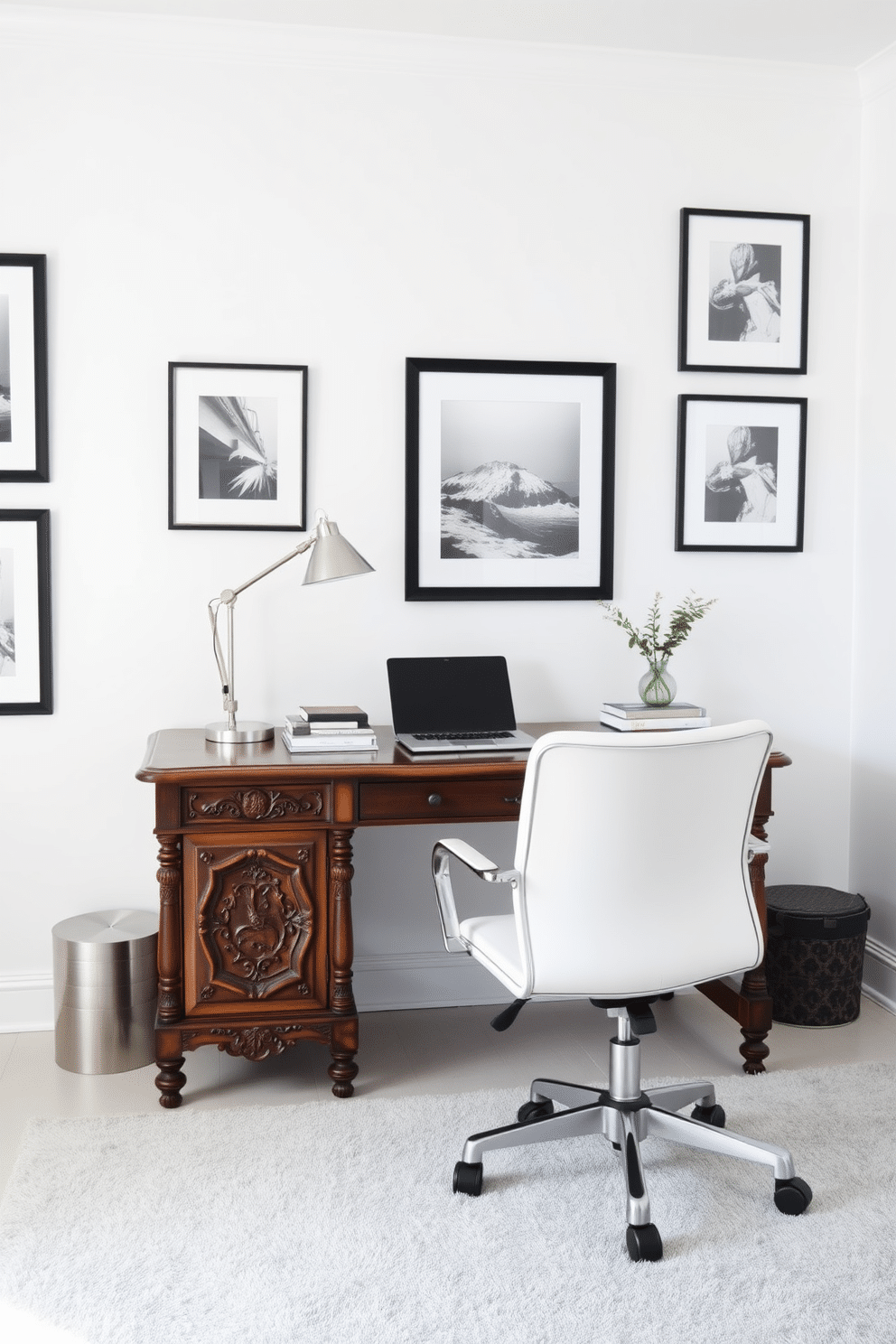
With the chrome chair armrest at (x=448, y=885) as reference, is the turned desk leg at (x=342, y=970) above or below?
below

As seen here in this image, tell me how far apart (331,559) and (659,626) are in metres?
1.14

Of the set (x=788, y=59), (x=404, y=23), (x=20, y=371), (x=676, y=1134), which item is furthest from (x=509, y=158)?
(x=676, y=1134)

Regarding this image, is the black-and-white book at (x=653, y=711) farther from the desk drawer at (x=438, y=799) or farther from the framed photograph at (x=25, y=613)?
the framed photograph at (x=25, y=613)

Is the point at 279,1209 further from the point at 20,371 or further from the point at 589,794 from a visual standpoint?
the point at 20,371

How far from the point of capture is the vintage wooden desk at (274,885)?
273 cm

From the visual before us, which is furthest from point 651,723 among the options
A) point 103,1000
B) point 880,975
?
point 103,1000

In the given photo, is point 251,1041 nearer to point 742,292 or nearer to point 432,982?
point 432,982

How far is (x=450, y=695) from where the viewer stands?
3.10 meters

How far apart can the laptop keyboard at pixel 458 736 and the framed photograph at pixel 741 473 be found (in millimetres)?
917

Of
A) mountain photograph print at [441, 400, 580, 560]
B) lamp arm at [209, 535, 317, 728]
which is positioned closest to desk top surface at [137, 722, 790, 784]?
lamp arm at [209, 535, 317, 728]

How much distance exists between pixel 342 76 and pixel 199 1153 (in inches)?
112

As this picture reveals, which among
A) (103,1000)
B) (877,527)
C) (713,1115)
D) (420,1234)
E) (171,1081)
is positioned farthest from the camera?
(877,527)

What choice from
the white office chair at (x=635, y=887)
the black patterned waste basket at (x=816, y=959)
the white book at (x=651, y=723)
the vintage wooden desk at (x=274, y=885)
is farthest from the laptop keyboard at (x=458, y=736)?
the black patterned waste basket at (x=816, y=959)

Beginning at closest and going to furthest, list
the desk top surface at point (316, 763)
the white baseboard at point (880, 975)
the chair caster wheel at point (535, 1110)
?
the chair caster wheel at point (535, 1110), the desk top surface at point (316, 763), the white baseboard at point (880, 975)
